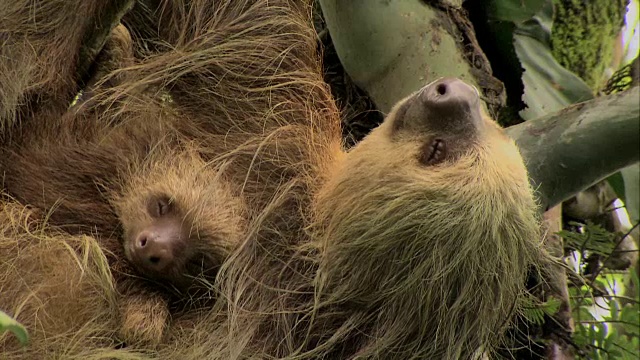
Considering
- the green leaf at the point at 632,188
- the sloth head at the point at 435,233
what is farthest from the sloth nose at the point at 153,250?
the green leaf at the point at 632,188

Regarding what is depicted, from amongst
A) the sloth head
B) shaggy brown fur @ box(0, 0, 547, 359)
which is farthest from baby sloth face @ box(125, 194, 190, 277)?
the sloth head

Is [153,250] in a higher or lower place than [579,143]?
lower

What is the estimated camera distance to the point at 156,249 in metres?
2.21

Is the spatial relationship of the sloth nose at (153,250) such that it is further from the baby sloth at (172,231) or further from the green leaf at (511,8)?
the green leaf at (511,8)

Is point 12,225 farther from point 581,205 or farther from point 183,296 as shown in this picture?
point 581,205

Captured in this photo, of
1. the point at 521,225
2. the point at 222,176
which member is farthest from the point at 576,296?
the point at 222,176

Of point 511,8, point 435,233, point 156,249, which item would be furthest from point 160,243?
point 511,8

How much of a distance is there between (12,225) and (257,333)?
31.0 inches

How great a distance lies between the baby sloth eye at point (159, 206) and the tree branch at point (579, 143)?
0.95 metres

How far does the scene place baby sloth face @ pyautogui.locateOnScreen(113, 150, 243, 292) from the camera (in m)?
2.26

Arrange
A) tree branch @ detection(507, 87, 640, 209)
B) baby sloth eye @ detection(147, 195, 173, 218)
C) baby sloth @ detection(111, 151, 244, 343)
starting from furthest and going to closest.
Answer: baby sloth eye @ detection(147, 195, 173, 218) → baby sloth @ detection(111, 151, 244, 343) → tree branch @ detection(507, 87, 640, 209)

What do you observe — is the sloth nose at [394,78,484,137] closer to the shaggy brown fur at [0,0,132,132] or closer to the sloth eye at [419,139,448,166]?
the sloth eye at [419,139,448,166]

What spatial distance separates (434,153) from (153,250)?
Answer: 30.0 inches

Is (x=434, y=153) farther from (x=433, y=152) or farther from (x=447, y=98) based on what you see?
(x=447, y=98)
